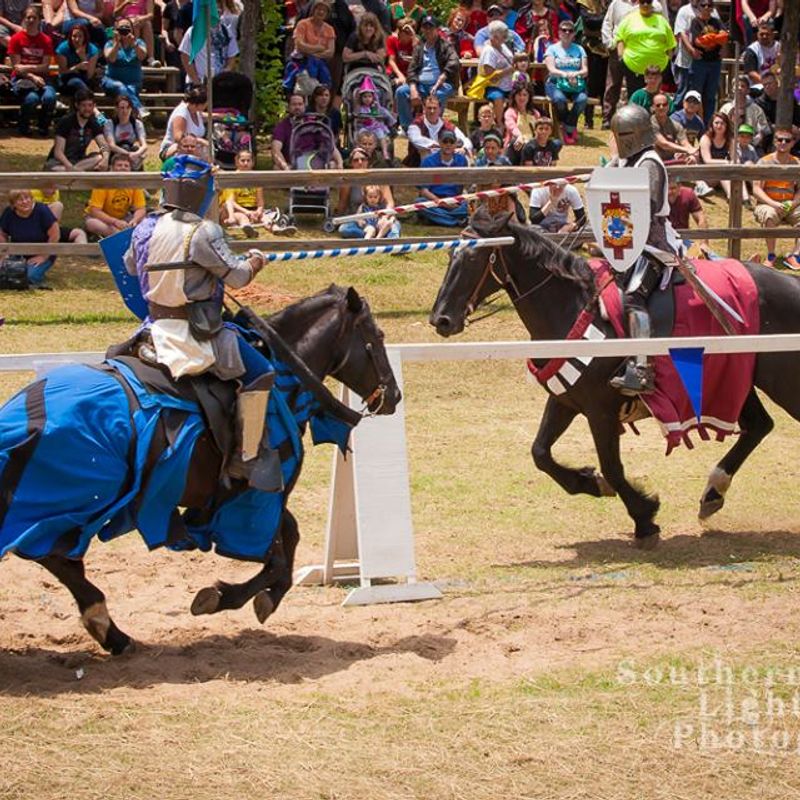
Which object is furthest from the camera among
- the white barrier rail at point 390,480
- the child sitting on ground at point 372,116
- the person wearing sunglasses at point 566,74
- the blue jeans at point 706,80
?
the person wearing sunglasses at point 566,74

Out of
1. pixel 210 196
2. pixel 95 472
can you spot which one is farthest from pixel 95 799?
pixel 210 196

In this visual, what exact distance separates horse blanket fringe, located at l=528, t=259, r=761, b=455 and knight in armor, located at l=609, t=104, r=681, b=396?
0.33 ft

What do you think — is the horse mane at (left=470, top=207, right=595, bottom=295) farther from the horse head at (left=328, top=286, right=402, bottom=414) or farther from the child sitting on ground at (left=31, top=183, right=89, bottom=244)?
the child sitting on ground at (left=31, top=183, right=89, bottom=244)

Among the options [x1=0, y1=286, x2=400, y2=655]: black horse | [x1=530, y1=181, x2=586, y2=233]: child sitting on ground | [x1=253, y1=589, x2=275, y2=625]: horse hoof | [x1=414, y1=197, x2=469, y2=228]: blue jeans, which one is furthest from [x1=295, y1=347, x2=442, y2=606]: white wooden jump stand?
[x1=414, y1=197, x2=469, y2=228]: blue jeans

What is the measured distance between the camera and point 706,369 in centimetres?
969

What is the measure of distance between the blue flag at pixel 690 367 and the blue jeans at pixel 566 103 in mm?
14314

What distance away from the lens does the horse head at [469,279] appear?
32.5ft

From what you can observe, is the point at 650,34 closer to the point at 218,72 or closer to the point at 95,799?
the point at 218,72

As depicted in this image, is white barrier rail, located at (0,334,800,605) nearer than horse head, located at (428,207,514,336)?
Yes

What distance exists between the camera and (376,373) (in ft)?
26.5

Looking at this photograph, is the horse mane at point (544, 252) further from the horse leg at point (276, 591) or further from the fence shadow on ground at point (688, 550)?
the horse leg at point (276, 591)

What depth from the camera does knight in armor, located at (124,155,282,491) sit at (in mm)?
7090

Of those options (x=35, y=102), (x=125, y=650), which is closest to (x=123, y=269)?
(x=125, y=650)

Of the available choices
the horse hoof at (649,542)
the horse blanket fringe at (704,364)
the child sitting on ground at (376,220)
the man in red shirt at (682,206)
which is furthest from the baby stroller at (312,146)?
the horse hoof at (649,542)
